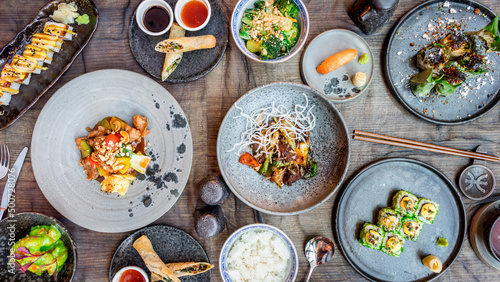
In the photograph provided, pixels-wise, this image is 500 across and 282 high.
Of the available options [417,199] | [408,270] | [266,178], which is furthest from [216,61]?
[408,270]

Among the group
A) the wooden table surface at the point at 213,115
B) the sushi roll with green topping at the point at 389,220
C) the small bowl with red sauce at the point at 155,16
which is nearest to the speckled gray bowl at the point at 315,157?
the wooden table surface at the point at 213,115

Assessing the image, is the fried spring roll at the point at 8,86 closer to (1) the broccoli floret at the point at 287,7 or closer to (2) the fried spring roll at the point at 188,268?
(2) the fried spring roll at the point at 188,268

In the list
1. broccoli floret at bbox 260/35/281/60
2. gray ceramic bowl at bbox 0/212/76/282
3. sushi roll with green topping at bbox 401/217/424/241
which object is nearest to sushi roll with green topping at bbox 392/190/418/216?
sushi roll with green topping at bbox 401/217/424/241

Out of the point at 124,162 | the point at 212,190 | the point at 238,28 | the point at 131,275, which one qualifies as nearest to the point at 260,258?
the point at 212,190

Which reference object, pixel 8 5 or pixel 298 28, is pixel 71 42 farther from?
pixel 298 28

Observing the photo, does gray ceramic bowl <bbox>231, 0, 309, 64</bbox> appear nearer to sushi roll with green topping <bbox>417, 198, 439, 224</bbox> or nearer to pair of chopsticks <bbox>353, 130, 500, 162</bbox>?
pair of chopsticks <bbox>353, 130, 500, 162</bbox>
